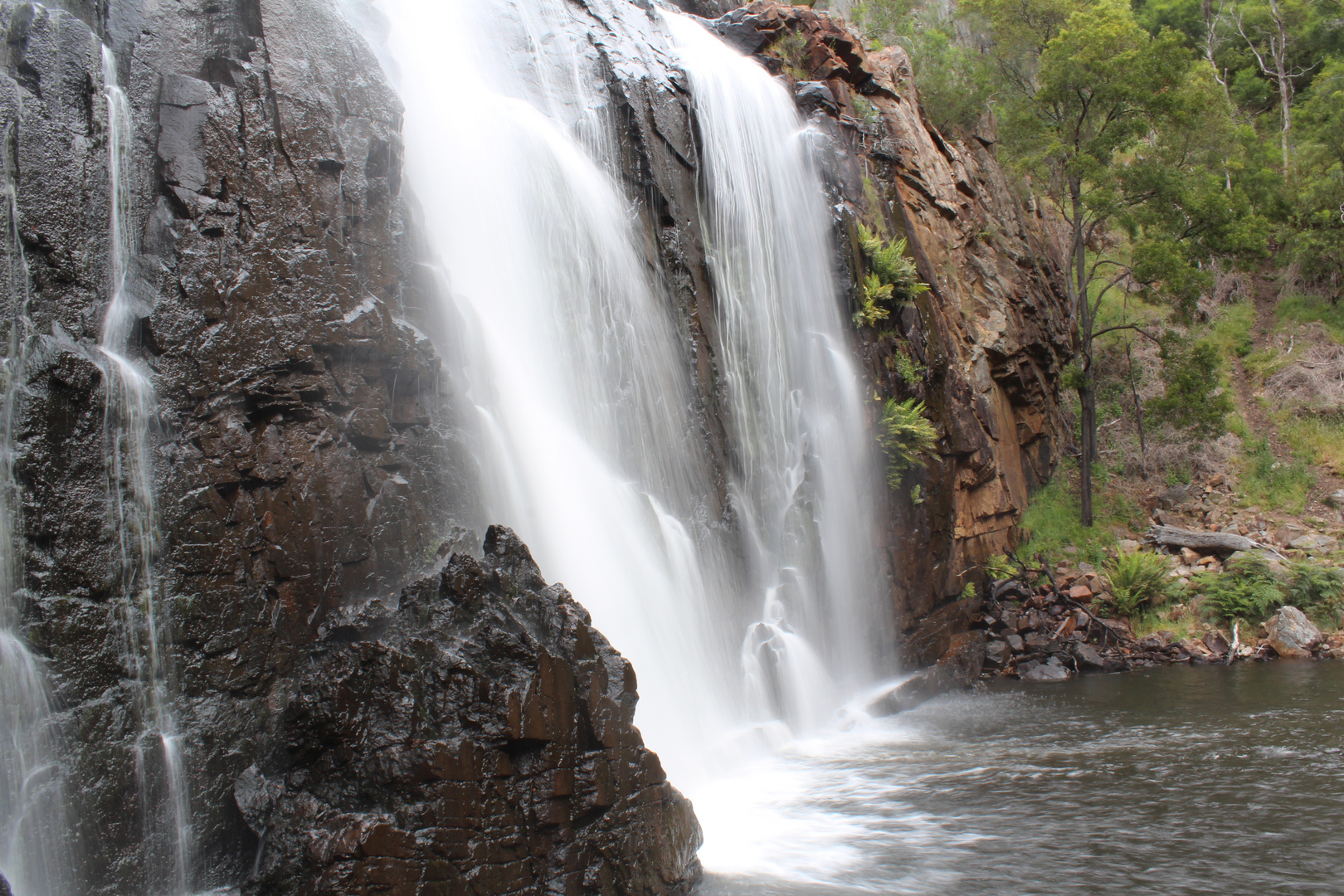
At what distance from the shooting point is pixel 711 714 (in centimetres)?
967

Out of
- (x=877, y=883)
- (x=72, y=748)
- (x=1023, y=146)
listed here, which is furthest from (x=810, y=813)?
(x=1023, y=146)

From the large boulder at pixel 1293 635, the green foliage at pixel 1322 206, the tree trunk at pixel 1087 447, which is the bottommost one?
the large boulder at pixel 1293 635

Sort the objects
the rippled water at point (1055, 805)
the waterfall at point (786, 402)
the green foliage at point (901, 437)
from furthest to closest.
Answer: the green foliage at point (901, 437) < the waterfall at point (786, 402) < the rippled water at point (1055, 805)

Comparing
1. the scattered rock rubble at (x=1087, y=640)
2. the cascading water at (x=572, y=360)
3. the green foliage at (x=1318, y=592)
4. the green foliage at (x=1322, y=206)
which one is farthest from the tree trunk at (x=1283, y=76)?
the cascading water at (x=572, y=360)

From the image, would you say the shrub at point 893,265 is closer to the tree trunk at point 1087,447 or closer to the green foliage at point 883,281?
the green foliage at point 883,281

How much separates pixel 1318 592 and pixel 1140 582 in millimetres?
2972

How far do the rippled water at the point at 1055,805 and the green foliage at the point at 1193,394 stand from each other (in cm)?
893

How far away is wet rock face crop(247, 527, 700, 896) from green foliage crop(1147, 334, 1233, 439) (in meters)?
17.3

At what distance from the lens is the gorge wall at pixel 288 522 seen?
17.5ft

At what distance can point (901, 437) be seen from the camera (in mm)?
14203

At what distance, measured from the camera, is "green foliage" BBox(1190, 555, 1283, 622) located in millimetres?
15242

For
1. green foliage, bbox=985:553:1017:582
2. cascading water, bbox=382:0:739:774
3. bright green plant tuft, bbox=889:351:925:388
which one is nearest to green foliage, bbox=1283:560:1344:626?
green foliage, bbox=985:553:1017:582

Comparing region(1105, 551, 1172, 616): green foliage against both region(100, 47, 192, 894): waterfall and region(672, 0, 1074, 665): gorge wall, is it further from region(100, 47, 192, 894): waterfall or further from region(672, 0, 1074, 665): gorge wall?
region(100, 47, 192, 894): waterfall

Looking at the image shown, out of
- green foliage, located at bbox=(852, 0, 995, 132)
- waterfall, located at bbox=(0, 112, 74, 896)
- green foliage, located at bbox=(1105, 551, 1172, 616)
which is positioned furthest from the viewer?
green foliage, located at bbox=(852, 0, 995, 132)
